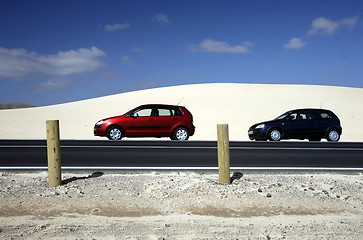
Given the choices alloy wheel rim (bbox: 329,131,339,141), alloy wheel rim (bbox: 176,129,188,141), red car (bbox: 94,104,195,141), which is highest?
red car (bbox: 94,104,195,141)

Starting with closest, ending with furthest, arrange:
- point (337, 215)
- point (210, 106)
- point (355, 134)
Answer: point (337, 215)
point (355, 134)
point (210, 106)

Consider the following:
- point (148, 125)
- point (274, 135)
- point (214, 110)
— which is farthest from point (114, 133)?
point (214, 110)

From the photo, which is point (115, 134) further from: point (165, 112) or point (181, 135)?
point (181, 135)

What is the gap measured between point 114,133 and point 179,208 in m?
12.6

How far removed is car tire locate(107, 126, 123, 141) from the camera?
18.1m

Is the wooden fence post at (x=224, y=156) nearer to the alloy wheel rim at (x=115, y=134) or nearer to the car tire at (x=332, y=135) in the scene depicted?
the alloy wheel rim at (x=115, y=134)

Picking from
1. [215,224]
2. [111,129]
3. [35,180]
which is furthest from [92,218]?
[111,129]

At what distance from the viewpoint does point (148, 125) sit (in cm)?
1802

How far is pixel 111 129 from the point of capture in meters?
18.1

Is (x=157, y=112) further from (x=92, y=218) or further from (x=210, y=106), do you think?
(x=210, y=106)

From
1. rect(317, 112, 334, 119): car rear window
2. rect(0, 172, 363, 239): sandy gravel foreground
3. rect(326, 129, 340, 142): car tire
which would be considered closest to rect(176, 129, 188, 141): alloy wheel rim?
rect(317, 112, 334, 119): car rear window

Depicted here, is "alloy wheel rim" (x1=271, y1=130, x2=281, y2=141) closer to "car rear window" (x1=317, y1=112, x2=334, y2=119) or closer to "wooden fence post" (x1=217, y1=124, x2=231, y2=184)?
"car rear window" (x1=317, y1=112, x2=334, y2=119)

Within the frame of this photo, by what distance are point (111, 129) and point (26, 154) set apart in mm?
6098

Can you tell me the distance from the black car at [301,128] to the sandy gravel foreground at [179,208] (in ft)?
35.6
